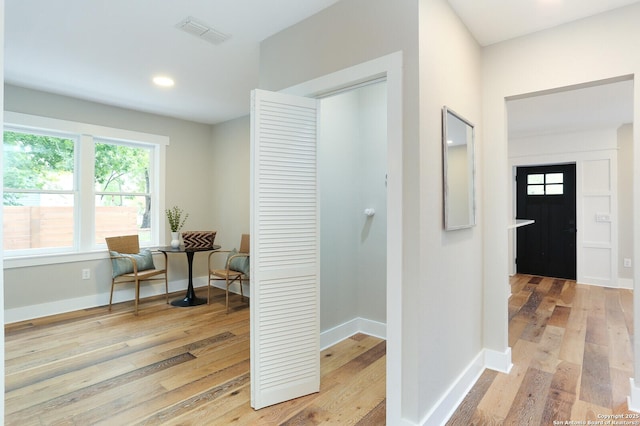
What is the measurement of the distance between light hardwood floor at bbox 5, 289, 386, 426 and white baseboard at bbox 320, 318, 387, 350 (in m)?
0.08

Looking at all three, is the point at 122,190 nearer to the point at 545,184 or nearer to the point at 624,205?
the point at 545,184

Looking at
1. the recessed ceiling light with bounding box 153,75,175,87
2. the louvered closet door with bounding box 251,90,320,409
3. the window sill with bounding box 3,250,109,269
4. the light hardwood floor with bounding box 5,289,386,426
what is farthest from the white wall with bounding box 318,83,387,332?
the window sill with bounding box 3,250,109,269

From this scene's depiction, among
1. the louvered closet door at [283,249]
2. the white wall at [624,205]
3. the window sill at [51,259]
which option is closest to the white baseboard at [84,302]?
the window sill at [51,259]

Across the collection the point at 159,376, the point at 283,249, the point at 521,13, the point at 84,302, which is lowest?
the point at 159,376

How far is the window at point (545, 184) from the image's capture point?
231 inches

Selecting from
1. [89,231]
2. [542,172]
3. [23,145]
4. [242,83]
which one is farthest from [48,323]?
[542,172]

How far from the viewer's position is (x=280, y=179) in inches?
82.9

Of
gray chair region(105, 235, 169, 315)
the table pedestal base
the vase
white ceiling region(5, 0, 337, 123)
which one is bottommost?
the table pedestal base

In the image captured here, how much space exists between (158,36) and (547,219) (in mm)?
6441

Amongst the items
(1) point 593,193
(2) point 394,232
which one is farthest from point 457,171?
(1) point 593,193

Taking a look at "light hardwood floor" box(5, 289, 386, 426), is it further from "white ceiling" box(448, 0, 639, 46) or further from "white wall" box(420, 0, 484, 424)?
"white ceiling" box(448, 0, 639, 46)

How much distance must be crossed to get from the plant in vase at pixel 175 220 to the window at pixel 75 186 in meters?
0.14

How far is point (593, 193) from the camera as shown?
5.28 meters

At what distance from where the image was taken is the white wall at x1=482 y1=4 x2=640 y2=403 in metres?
2.02
